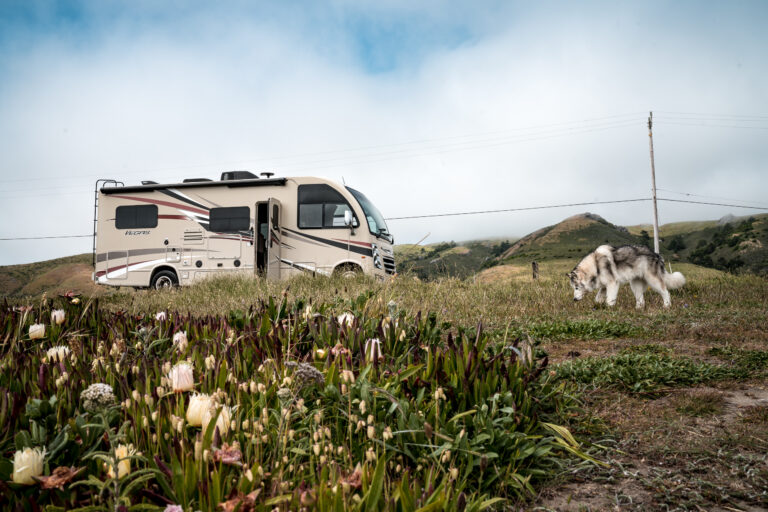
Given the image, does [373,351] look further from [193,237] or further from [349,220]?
[193,237]

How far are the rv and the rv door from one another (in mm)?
30

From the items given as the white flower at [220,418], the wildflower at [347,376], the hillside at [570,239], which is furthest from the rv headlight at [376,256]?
the hillside at [570,239]

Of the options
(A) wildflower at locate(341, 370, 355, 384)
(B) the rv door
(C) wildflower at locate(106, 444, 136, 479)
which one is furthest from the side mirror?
(C) wildflower at locate(106, 444, 136, 479)

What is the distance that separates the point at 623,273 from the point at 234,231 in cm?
1037

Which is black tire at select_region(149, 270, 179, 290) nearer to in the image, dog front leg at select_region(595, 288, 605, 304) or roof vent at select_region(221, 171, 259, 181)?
roof vent at select_region(221, 171, 259, 181)

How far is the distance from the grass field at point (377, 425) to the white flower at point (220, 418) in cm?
1

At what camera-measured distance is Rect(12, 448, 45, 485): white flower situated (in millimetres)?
1166

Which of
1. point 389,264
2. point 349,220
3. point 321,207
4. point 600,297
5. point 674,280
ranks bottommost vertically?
point 600,297

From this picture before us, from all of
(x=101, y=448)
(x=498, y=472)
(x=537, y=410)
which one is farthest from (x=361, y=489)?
(x=537, y=410)

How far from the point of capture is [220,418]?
1.49 m

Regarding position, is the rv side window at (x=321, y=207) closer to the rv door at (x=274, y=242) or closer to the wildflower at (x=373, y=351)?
the rv door at (x=274, y=242)

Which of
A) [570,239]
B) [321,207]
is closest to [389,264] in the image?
Result: [321,207]

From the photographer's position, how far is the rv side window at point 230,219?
44.7 ft

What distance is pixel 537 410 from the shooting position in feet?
7.61
